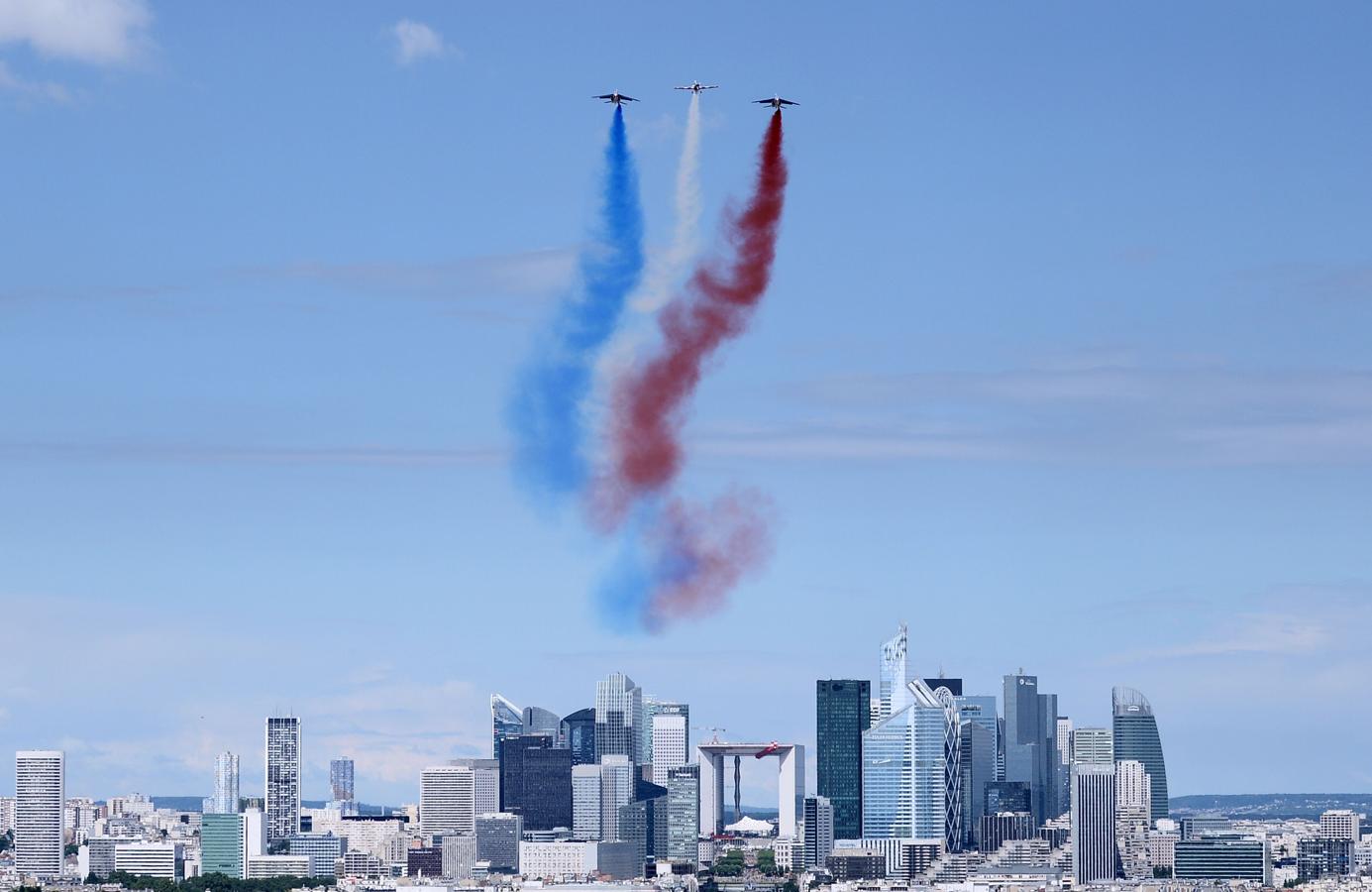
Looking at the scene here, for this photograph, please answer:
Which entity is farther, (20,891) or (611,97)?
(20,891)

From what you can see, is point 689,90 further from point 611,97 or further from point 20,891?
point 20,891

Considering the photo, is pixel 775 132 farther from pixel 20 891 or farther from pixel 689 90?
pixel 20 891

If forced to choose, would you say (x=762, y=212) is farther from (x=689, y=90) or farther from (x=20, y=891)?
(x=20, y=891)

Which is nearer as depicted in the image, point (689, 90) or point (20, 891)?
point (689, 90)

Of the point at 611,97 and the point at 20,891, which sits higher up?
the point at 611,97

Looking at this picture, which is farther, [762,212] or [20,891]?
[20,891]

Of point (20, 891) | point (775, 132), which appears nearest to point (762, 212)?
point (775, 132)

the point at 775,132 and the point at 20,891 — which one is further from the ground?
the point at 775,132
